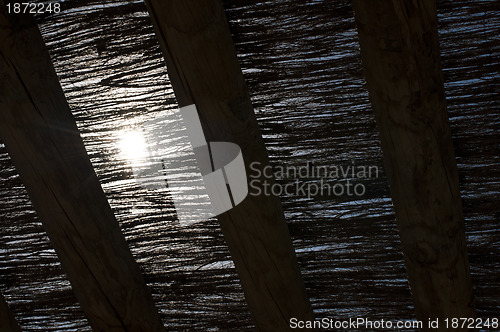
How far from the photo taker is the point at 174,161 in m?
2.06

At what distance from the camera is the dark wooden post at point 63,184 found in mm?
1736

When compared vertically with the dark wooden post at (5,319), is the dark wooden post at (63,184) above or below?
above

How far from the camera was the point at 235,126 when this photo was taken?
1704mm

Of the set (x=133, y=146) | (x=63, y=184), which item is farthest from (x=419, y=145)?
(x=63, y=184)

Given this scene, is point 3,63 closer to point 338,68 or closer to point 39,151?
point 39,151

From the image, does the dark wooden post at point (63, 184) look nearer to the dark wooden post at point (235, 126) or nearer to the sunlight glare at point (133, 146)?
the sunlight glare at point (133, 146)

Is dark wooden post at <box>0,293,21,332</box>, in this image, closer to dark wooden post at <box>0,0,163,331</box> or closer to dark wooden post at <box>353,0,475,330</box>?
dark wooden post at <box>0,0,163,331</box>

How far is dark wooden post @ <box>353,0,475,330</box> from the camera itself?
1.54m

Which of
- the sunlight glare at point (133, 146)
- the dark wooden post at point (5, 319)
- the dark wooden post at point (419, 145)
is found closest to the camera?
the dark wooden post at point (419, 145)

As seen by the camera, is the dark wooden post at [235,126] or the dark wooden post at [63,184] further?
the dark wooden post at [63,184]

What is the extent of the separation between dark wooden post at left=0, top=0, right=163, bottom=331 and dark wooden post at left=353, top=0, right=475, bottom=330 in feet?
3.16

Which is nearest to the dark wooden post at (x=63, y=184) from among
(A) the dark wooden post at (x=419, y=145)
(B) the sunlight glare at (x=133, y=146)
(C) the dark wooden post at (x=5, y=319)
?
(B) the sunlight glare at (x=133, y=146)

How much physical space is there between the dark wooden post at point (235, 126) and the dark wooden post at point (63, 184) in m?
0.41

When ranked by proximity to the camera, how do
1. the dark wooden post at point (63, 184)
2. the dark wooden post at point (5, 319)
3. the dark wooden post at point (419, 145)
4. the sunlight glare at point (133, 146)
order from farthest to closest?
the dark wooden post at point (5, 319), the sunlight glare at point (133, 146), the dark wooden post at point (63, 184), the dark wooden post at point (419, 145)
